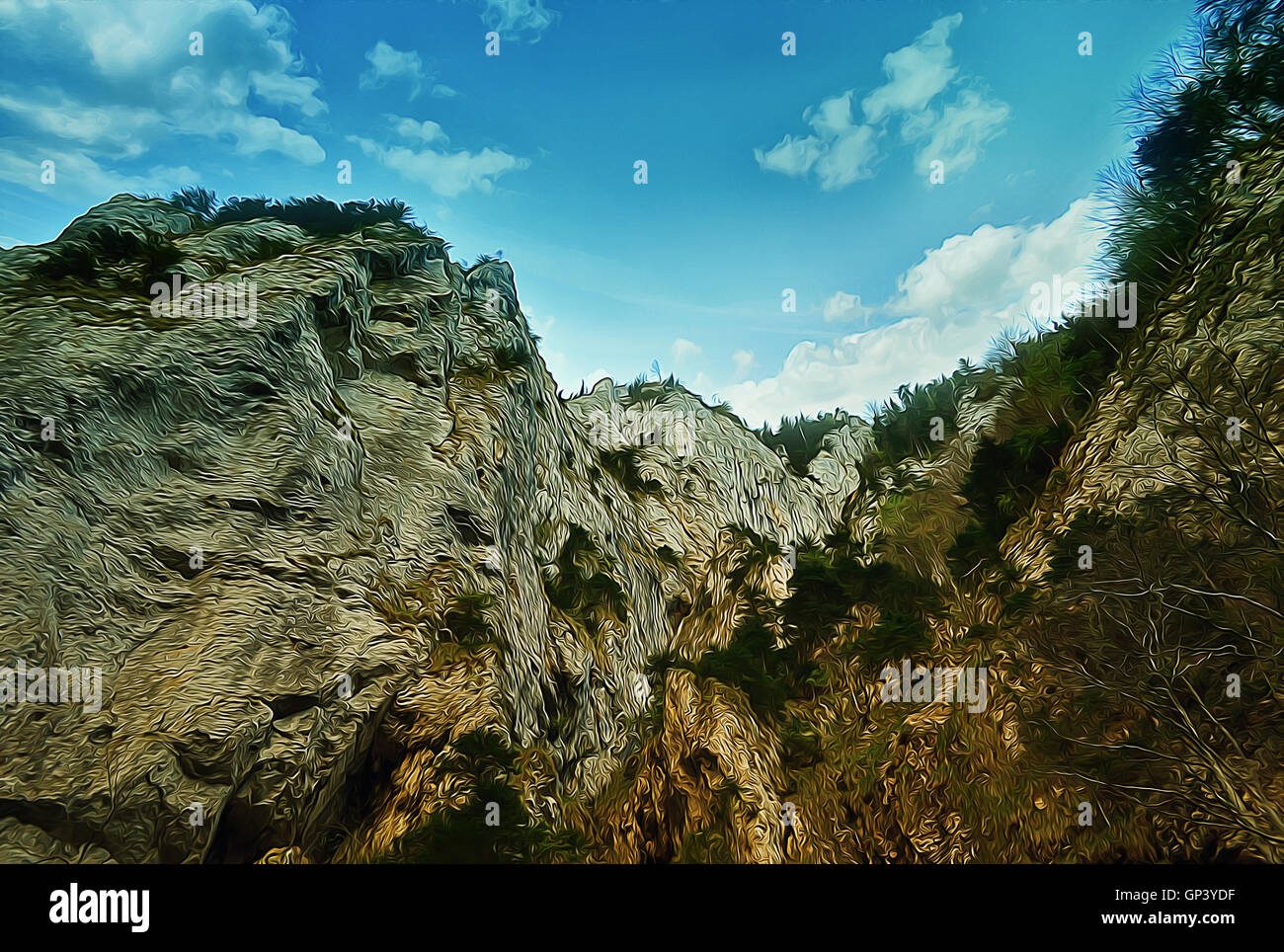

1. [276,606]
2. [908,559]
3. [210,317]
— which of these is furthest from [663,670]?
[210,317]

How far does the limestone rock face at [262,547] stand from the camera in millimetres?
7020

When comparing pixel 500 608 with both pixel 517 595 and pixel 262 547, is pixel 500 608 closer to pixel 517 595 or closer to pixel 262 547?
pixel 517 595

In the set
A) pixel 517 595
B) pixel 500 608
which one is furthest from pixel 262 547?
pixel 517 595

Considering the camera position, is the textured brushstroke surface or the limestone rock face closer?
the textured brushstroke surface

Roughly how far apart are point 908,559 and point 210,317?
12.2 m

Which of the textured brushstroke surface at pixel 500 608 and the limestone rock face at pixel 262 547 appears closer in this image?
the textured brushstroke surface at pixel 500 608

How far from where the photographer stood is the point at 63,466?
739cm

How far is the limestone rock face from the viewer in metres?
7.02

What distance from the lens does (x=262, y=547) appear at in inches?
355

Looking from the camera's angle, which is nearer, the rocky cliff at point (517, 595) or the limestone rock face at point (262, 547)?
the rocky cliff at point (517, 595)

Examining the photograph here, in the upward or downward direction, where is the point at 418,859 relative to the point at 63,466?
downward

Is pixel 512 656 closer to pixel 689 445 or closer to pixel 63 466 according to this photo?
pixel 63 466

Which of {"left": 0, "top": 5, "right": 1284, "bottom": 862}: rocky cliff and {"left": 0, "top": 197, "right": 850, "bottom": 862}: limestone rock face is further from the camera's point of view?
{"left": 0, "top": 197, "right": 850, "bottom": 862}: limestone rock face

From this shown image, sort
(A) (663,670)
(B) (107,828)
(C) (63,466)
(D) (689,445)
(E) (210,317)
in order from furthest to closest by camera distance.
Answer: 1. (D) (689,445)
2. (A) (663,670)
3. (E) (210,317)
4. (C) (63,466)
5. (B) (107,828)
